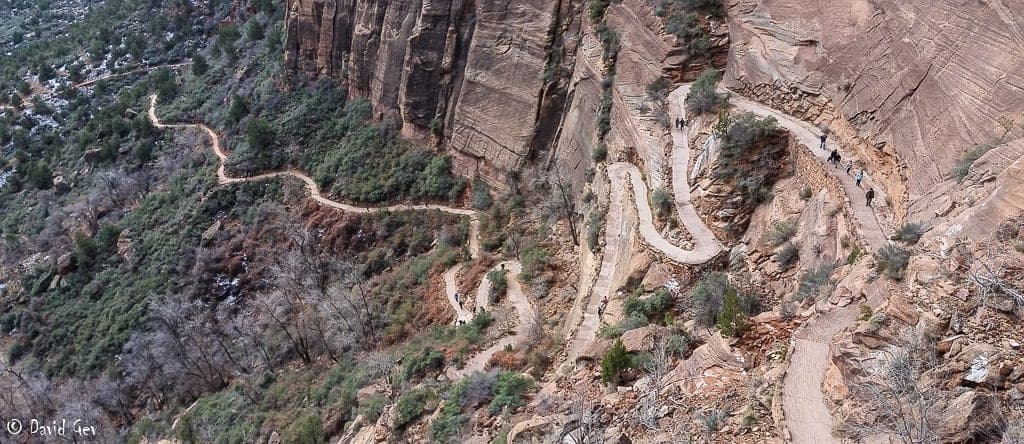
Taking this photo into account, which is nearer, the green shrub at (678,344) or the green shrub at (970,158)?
the green shrub at (970,158)

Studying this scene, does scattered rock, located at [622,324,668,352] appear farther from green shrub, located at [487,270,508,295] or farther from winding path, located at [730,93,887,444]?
green shrub, located at [487,270,508,295]

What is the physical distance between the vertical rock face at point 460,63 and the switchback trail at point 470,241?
3873 mm

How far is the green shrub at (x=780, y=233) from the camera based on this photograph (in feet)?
57.3

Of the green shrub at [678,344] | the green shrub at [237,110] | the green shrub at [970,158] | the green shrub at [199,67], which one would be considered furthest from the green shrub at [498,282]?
the green shrub at [199,67]

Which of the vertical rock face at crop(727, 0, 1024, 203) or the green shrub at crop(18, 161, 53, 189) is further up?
the vertical rock face at crop(727, 0, 1024, 203)

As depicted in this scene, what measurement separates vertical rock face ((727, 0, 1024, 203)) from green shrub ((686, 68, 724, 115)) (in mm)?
1898

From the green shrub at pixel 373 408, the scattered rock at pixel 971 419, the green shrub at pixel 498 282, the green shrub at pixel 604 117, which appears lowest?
the green shrub at pixel 373 408

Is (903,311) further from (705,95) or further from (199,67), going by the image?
(199,67)

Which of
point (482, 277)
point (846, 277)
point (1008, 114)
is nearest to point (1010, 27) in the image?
point (1008, 114)

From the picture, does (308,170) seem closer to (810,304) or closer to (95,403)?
(95,403)

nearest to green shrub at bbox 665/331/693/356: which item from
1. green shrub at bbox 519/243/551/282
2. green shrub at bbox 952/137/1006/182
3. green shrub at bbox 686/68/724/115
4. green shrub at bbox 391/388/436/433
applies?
green shrub at bbox 952/137/1006/182

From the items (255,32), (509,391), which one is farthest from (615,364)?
(255,32)

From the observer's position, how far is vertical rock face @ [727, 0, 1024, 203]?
1445 cm

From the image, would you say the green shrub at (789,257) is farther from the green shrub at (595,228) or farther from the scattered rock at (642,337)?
the green shrub at (595,228)
